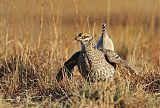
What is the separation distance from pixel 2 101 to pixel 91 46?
1.42 metres

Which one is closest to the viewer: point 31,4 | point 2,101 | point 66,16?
point 2,101

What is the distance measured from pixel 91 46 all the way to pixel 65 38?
6.64 ft

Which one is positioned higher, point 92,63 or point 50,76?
point 92,63

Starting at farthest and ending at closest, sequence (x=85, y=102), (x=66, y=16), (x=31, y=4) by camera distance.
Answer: (x=66, y=16) < (x=31, y=4) < (x=85, y=102)

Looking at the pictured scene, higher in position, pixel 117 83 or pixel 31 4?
pixel 31 4

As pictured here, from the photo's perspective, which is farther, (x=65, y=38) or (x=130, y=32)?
(x=130, y=32)

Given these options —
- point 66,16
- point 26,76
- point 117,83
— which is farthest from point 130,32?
point 66,16

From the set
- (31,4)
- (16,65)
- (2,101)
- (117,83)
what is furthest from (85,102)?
(31,4)

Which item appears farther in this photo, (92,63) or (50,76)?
(50,76)

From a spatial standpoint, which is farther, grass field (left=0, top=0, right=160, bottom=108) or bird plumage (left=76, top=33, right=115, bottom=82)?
bird plumage (left=76, top=33, right=115, bottom=82)

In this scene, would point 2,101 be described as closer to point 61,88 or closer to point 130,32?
point 61,88

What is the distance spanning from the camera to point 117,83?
240 inches

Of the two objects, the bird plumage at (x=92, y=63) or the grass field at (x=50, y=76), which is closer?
the grass field at (x=50, y=76)

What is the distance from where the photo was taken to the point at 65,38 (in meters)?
8.66
